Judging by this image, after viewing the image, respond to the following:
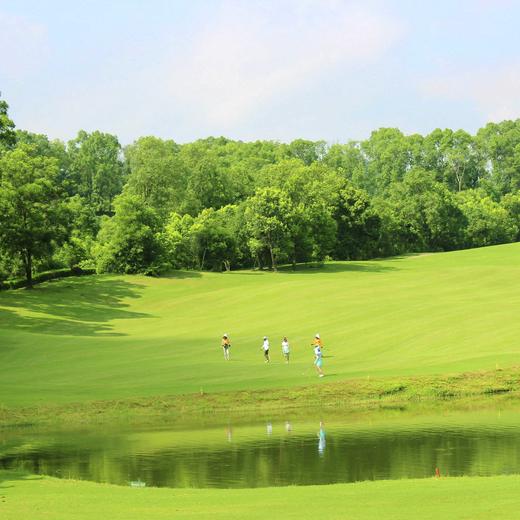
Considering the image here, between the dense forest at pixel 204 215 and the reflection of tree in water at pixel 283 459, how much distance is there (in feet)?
135

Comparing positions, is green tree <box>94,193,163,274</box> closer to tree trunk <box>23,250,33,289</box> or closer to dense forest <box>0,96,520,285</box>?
dense forest <box>0,96,520,285</box>

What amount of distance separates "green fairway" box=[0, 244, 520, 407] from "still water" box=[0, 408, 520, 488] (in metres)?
6.93

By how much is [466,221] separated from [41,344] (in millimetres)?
123033

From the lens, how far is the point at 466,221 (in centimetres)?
16762

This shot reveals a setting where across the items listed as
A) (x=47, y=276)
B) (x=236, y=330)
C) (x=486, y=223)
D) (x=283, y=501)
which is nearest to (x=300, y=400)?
(x=283, y=501)

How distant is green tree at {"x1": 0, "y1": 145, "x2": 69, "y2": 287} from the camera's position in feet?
301

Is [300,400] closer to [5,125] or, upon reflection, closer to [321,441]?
[321,441]

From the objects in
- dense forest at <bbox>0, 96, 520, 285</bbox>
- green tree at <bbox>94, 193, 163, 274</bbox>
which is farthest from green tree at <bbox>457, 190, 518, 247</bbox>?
green tree at <bbox>94, 193, 163, 274</bbox>

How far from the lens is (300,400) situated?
39656mm

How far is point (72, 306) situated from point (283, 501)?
240 feet

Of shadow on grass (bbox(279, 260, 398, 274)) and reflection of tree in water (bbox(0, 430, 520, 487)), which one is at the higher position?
shadow on grass (bbox(279, 260, 398, 274))

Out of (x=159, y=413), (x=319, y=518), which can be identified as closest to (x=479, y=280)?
(x=159, y=413)

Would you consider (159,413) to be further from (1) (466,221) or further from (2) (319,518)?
(1) (466,221)

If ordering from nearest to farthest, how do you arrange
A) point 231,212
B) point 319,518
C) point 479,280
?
point 319,518 → point 479,280 → point 231,212
